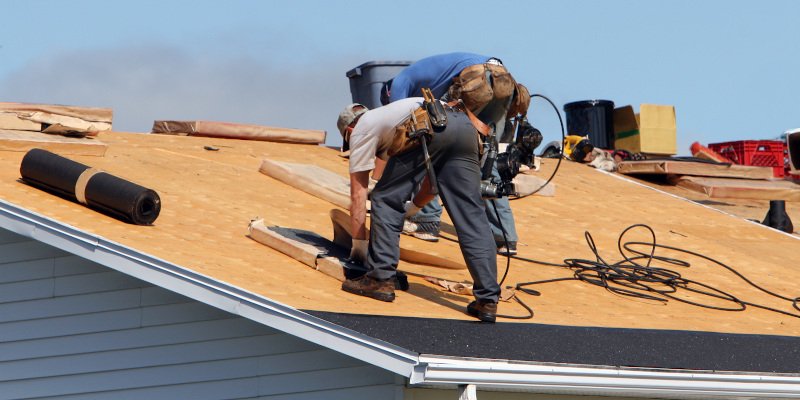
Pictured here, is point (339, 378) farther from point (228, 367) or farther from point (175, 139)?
point (175, 139)

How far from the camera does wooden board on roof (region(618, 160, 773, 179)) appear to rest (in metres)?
17.7

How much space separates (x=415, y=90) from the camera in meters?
9.94

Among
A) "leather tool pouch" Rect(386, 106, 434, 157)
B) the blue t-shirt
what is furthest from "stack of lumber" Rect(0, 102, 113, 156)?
"leather tool pouch" Rect(386, 106, 434, 157)

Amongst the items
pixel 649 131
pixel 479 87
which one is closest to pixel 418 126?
pixel 479 87

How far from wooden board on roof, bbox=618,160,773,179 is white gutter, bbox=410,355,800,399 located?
32.4 feet

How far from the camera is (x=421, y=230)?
35.5 feet

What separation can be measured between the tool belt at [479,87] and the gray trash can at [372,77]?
6.92 metres

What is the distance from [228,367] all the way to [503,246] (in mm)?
3978

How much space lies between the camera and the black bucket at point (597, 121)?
69.3 ft

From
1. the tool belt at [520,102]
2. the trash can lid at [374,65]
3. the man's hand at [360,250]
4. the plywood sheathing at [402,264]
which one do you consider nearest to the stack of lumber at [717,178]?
the plywood sheathing at [402,264]

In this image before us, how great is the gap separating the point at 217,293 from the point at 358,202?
1.56 meters

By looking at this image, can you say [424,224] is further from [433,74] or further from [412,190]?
[412,190]

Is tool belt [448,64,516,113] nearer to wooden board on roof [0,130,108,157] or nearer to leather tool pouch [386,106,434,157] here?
leather tool pouch [386,106,434,157]

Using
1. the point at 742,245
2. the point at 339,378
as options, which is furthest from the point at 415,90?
the point at 742,245
